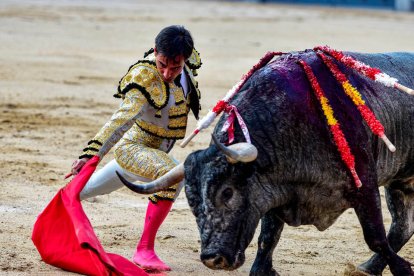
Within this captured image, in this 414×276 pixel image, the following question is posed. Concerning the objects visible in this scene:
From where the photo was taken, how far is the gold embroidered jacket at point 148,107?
487cm

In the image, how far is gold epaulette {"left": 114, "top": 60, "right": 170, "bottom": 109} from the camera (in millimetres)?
4918

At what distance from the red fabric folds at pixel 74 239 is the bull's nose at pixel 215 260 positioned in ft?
1.78

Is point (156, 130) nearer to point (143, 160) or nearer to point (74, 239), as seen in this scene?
point (143, 160)

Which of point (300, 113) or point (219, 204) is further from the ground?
point (300, 113)

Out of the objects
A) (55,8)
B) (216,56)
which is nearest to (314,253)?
(216,56)

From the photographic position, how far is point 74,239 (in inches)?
193

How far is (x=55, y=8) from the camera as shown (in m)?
19.0

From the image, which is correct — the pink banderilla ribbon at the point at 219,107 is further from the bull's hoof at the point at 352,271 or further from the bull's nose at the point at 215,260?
the bull's hoof at the point at 352,271

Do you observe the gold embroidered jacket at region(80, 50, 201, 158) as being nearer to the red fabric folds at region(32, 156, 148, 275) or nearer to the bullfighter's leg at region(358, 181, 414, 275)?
the red fabric folds at region(32, 156, 148, 275)

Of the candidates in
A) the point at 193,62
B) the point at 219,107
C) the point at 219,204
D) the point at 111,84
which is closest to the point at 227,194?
the point at 219,204

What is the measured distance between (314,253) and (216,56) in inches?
301

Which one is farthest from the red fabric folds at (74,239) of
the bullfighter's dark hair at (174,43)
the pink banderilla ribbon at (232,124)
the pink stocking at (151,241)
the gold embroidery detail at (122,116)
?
the pink banderilla ribbon at (232,124)

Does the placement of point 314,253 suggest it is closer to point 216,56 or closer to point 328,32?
point 216,56

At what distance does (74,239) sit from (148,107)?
0.70 meters
